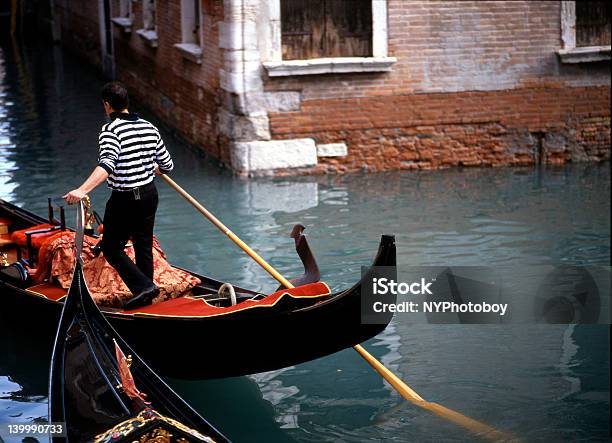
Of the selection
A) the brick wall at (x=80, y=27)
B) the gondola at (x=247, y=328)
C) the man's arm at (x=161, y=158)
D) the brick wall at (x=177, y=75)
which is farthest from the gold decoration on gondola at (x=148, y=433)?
the brick wall at (x=80, y=27)

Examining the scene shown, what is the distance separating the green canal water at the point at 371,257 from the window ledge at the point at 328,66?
2.63 feet

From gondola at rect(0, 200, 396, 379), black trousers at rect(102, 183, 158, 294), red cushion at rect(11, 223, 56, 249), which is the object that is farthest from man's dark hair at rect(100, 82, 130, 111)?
red cushion at rect(11, 223, 56, 249)

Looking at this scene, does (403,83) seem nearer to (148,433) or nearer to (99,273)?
(99,273)

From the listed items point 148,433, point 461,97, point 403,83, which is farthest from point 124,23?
point 148,433

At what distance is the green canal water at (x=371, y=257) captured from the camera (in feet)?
14.3

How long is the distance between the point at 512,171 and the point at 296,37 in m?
1.94

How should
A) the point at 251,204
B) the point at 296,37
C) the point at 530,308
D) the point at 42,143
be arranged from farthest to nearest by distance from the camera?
the point at 42,143 → the point at 296,37 → the point at 251,204 → the point at 530,308

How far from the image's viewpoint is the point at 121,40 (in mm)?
12469

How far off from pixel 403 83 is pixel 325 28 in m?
0.72

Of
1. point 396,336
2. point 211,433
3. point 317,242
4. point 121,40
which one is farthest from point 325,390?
point 121,40

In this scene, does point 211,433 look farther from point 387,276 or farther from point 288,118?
point 288,118

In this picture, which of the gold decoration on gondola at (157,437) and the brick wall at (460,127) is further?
the brick wall at (460,127)

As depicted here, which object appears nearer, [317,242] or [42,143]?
[317,242]

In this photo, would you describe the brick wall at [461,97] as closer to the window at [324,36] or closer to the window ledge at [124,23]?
the window at [324,36]
